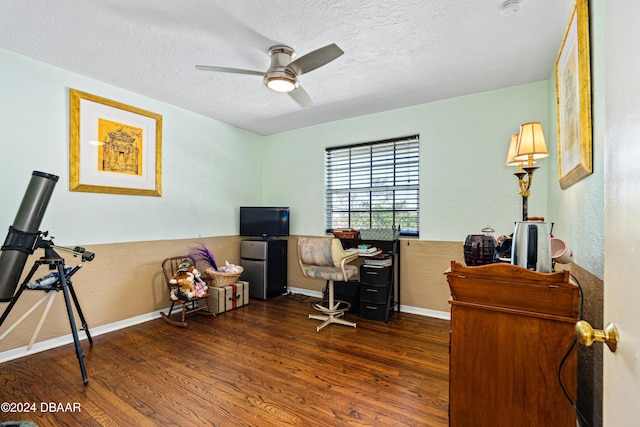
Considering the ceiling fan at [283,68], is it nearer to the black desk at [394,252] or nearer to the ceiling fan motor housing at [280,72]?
the ceiling fan motor housing at [280,72]

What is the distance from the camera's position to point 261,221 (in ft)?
15.5

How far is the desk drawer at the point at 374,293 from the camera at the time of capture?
3.60 meters

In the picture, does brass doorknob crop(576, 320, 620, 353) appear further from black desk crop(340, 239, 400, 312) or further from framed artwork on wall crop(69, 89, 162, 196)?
framed artwork on wall crop(69, 89, 162, 196)

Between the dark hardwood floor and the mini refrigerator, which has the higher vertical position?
the mini refrigerator

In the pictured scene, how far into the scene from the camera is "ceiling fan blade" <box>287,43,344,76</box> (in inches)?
82.8

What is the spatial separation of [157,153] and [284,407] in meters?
3.20

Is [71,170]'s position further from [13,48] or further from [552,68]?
[552,68]

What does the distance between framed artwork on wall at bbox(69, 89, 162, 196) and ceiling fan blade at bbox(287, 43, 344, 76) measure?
2.21 m

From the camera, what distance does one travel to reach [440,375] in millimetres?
2367

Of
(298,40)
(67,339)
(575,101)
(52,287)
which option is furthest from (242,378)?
(575,101)

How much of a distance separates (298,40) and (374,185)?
2321mm

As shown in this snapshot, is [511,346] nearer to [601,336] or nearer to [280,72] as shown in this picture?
[601,336]

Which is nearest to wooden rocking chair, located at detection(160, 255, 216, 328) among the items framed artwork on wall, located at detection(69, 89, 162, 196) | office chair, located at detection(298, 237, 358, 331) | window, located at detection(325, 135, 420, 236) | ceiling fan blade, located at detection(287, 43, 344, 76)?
framed artwork on wall, located at detection(69, 89, 162, 196)

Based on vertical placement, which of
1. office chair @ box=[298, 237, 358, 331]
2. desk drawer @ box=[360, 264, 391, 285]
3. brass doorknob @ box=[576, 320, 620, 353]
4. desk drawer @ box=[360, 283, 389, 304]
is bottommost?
desk drawer @ box=[360, 283, 389, 304]
